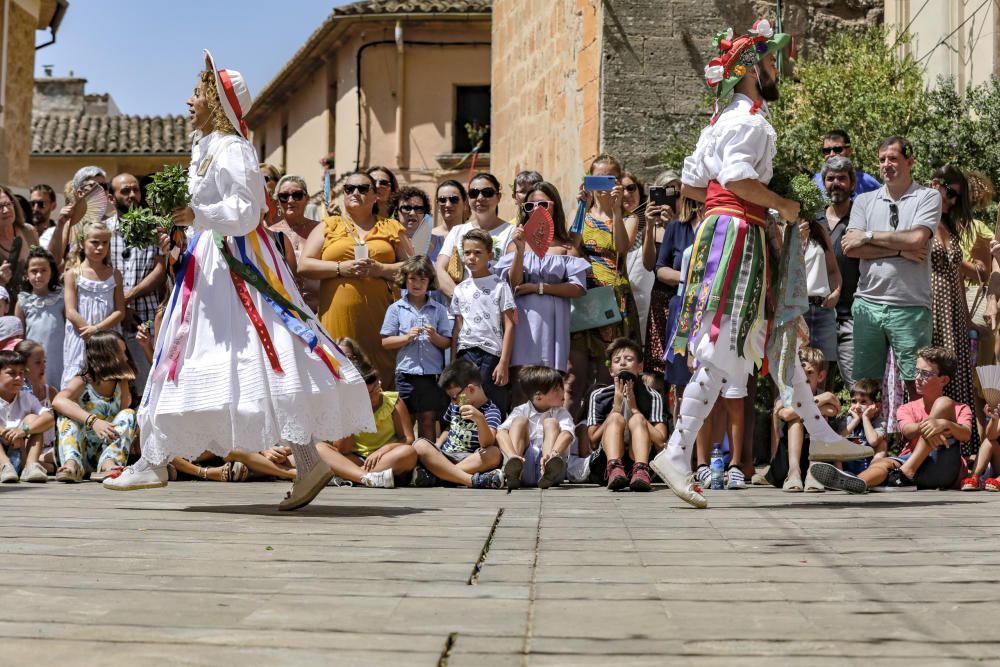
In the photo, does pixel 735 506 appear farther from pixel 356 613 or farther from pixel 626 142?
pixel 626 142

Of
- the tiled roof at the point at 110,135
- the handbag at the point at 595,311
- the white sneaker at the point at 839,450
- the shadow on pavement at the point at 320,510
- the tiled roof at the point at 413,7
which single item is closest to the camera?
the shadow on pavement at the point at 320,510

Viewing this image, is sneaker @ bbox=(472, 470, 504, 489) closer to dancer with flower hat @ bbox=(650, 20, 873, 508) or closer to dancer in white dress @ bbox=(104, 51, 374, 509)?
dancer with flower hat @ bbox=(650, 20, 873, 508)

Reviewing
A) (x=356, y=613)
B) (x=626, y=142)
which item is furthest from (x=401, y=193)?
(x=356, y=613)

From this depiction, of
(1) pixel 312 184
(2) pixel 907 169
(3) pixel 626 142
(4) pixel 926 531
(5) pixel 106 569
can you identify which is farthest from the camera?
(1) pixel 312 184

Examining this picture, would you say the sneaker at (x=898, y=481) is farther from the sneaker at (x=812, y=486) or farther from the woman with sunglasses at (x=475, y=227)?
the woman with sunglasses at (x=475, y=227)

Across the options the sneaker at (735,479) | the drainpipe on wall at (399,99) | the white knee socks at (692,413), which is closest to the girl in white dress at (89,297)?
the sneaker at (735,479)

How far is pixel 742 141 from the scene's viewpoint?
6824 mm

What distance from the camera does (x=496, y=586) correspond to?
13.1ft

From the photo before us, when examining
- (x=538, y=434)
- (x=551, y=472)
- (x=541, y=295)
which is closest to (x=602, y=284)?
(x=541, y=295)

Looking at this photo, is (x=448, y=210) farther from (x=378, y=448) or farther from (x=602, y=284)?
(x=378, y=448)

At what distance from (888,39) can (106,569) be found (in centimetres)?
1158

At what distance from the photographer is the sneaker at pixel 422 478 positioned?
28.9ft

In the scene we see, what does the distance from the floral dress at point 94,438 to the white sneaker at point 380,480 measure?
163cm

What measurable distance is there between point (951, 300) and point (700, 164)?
3007mm
